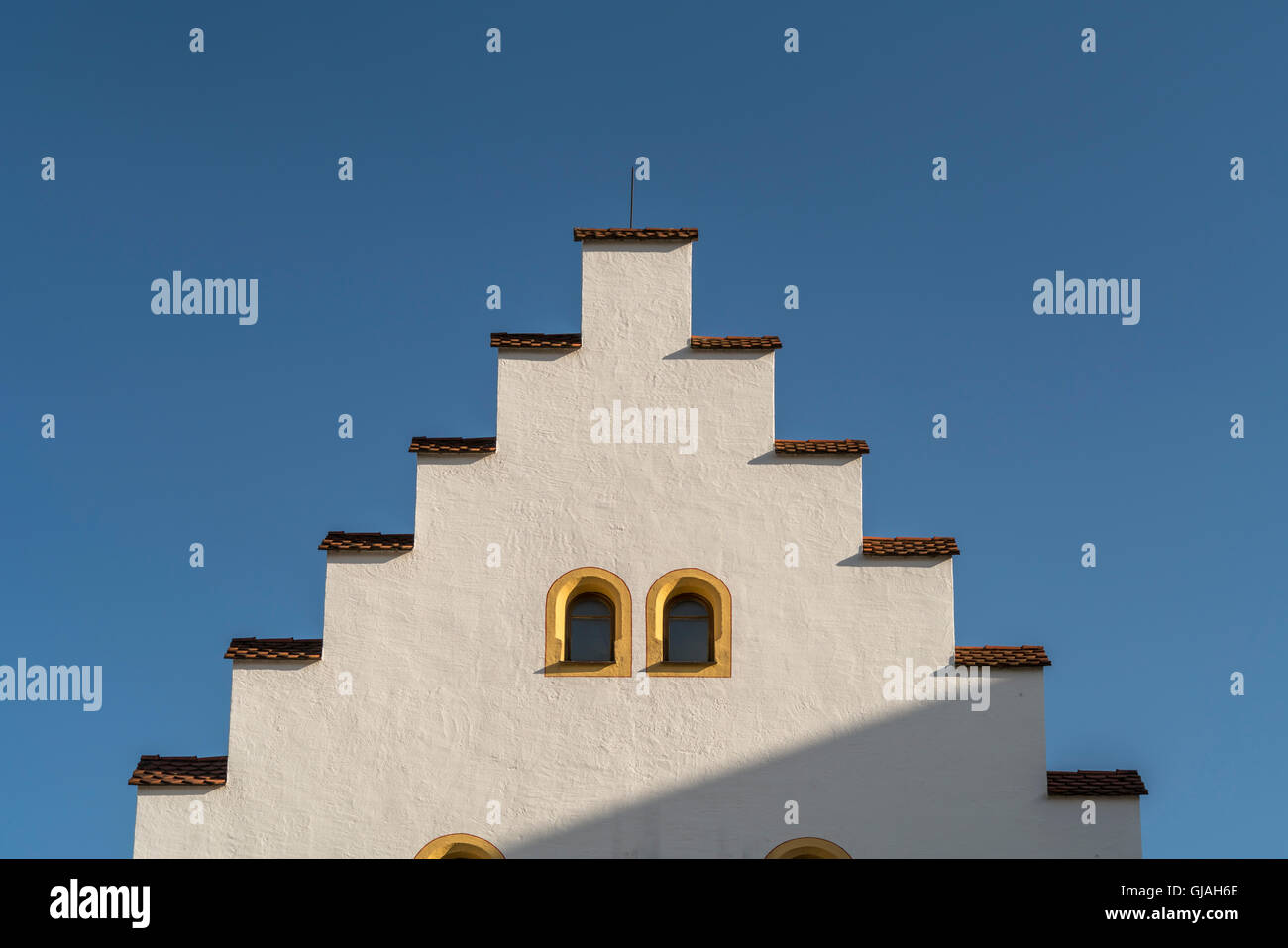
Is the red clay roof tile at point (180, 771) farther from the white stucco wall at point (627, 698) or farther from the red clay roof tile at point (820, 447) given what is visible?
the red clay roof tile at point (820, 447)

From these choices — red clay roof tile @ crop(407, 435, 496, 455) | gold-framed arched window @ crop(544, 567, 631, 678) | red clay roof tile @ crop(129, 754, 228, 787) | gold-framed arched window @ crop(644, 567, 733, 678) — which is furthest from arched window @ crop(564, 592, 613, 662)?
red clay roof tile @ crop(129, 754, 228, 787)

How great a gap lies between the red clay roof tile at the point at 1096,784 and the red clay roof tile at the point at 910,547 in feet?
10.3

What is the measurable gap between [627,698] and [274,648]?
463cm

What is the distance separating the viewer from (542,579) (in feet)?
69.8

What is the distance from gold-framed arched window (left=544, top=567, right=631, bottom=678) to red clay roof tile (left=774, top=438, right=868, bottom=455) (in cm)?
286

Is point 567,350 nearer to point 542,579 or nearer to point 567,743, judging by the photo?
point 542,579

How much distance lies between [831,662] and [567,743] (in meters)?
3.56

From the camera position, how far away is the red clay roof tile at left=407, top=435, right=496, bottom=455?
21.7 m

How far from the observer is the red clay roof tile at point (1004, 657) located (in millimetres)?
20859

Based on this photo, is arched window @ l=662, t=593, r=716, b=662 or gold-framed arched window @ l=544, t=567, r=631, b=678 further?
arched window @ l=662, t=593, r=716, b=662

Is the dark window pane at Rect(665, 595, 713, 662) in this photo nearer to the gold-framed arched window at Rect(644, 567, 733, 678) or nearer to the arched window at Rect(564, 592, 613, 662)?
the gold-framed arched window at Rect(644, 567, 733, 678)
